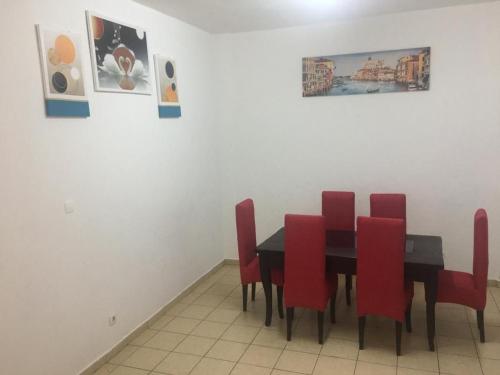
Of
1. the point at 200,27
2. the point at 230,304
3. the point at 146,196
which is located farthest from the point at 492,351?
the point at 200,27

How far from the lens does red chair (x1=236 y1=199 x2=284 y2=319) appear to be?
342cm

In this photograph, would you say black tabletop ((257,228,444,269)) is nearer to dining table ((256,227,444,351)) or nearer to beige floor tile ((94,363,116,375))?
dining table ((256,227,444,351))

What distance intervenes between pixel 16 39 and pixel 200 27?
2.21 metres

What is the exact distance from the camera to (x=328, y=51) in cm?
413

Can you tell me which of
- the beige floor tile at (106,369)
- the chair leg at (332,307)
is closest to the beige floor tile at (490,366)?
the chair leg at (332,307)

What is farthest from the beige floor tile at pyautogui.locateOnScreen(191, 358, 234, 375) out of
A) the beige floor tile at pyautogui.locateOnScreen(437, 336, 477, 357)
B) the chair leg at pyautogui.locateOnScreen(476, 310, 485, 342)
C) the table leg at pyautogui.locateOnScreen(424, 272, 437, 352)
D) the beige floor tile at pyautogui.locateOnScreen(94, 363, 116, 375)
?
the chair leg at pyautogui.locateOnScreen(476, 310, 485, 342)

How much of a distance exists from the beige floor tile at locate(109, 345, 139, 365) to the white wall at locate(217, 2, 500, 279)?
1957 mm

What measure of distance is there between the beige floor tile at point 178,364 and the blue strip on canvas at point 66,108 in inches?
71.4

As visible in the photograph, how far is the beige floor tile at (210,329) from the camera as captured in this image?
10.7 ft

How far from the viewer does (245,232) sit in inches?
137

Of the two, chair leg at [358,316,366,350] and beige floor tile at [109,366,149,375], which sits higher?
chair leg at [358,316,366,350]

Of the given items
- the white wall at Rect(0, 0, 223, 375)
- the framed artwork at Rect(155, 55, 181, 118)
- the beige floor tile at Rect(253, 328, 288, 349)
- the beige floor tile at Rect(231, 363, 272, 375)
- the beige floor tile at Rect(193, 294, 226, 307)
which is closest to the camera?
the white wall at Rect(0, 0, 223, 375)

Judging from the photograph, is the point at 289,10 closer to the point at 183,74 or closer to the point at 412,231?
the point at 183,74

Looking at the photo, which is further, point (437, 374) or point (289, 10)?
point (289, 10)
